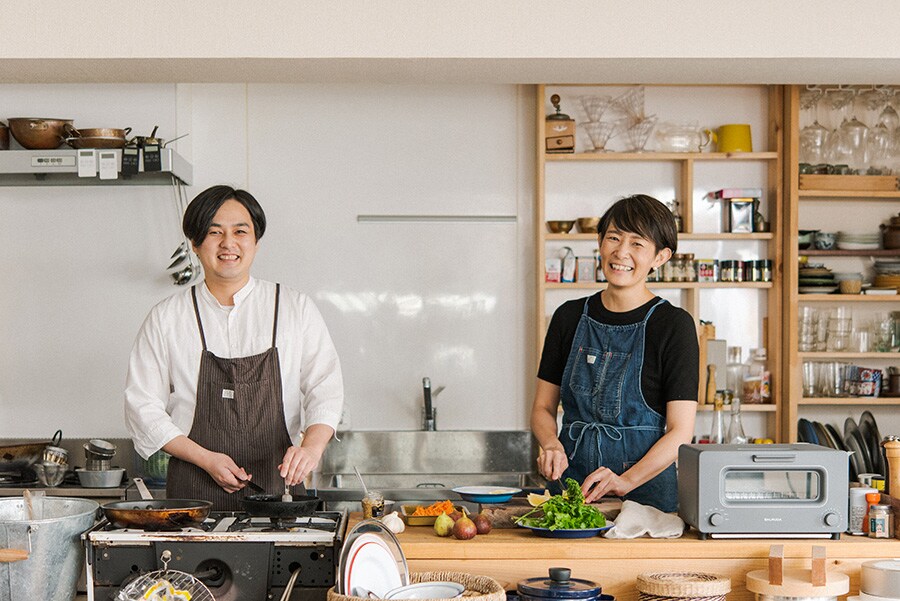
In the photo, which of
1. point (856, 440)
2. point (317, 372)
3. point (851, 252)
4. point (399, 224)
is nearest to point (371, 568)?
point (317, 372)

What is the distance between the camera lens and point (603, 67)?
379 cm

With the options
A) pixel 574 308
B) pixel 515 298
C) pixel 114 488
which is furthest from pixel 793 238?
pixel 114 488

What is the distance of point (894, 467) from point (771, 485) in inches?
12.4

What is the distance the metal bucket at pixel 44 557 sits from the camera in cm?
226

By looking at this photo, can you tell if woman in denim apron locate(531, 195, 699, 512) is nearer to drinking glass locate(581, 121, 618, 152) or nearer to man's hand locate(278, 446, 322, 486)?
man's hand locate(278, 446, 322, 486)

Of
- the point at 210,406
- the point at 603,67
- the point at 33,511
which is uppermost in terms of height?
the point at 603,67

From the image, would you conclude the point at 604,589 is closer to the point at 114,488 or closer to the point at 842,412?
the point at 114,488

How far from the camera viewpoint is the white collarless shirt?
303 cm

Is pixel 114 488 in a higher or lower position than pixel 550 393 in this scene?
lower

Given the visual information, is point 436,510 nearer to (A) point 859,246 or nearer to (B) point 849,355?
(B) point 849,355

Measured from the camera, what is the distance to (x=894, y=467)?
2.48 meters

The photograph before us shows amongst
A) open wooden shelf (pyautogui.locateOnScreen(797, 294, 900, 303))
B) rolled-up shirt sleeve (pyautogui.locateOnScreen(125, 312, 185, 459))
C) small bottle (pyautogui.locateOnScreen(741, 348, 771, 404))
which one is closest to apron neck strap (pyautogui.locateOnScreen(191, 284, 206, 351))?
rolled-up shirt sleeve (pyautogui.locateOnScreen(125, 312, 185, 459))

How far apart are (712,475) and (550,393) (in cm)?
78

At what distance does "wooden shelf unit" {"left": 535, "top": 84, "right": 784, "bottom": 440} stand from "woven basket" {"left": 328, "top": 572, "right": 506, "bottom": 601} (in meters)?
2.73
